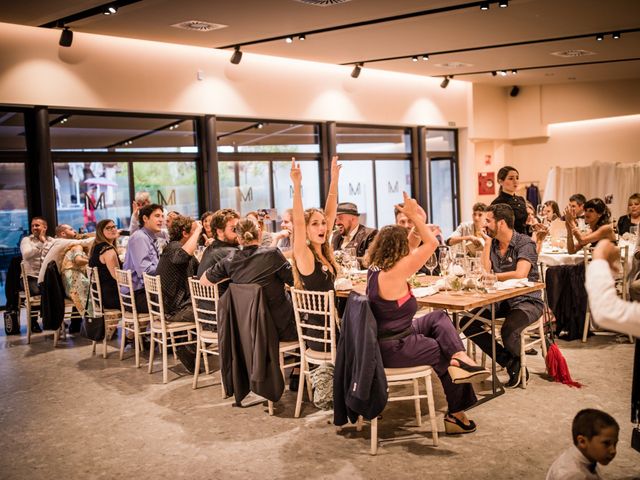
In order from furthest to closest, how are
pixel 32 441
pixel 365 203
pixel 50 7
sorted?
1. pixel 365 203
2. pixel 50 7
3. pixel 32 441

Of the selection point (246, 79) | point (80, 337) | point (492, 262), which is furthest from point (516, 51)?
point (80, 337)

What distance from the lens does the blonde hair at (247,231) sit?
4902 mm

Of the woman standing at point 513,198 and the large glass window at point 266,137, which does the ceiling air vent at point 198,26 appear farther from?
the woman standing at point 513,198

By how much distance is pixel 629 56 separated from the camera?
10.5m

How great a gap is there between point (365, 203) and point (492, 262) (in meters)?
7.15

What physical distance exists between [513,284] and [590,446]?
2318mm

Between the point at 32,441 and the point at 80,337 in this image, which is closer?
the point at 32,441

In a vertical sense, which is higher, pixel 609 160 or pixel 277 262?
pixel 609 160

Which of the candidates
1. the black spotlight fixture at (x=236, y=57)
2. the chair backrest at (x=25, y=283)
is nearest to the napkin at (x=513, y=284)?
the chair backrest at (x=25, y=283)

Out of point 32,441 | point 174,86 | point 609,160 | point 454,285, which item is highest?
point 174,86

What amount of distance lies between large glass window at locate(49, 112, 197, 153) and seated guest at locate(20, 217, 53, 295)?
47.9 inches

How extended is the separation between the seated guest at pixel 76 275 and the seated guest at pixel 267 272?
118 inches

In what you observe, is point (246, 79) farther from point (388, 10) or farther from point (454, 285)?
point (454, 285)

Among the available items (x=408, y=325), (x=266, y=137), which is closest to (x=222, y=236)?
(x=408, y=325)
